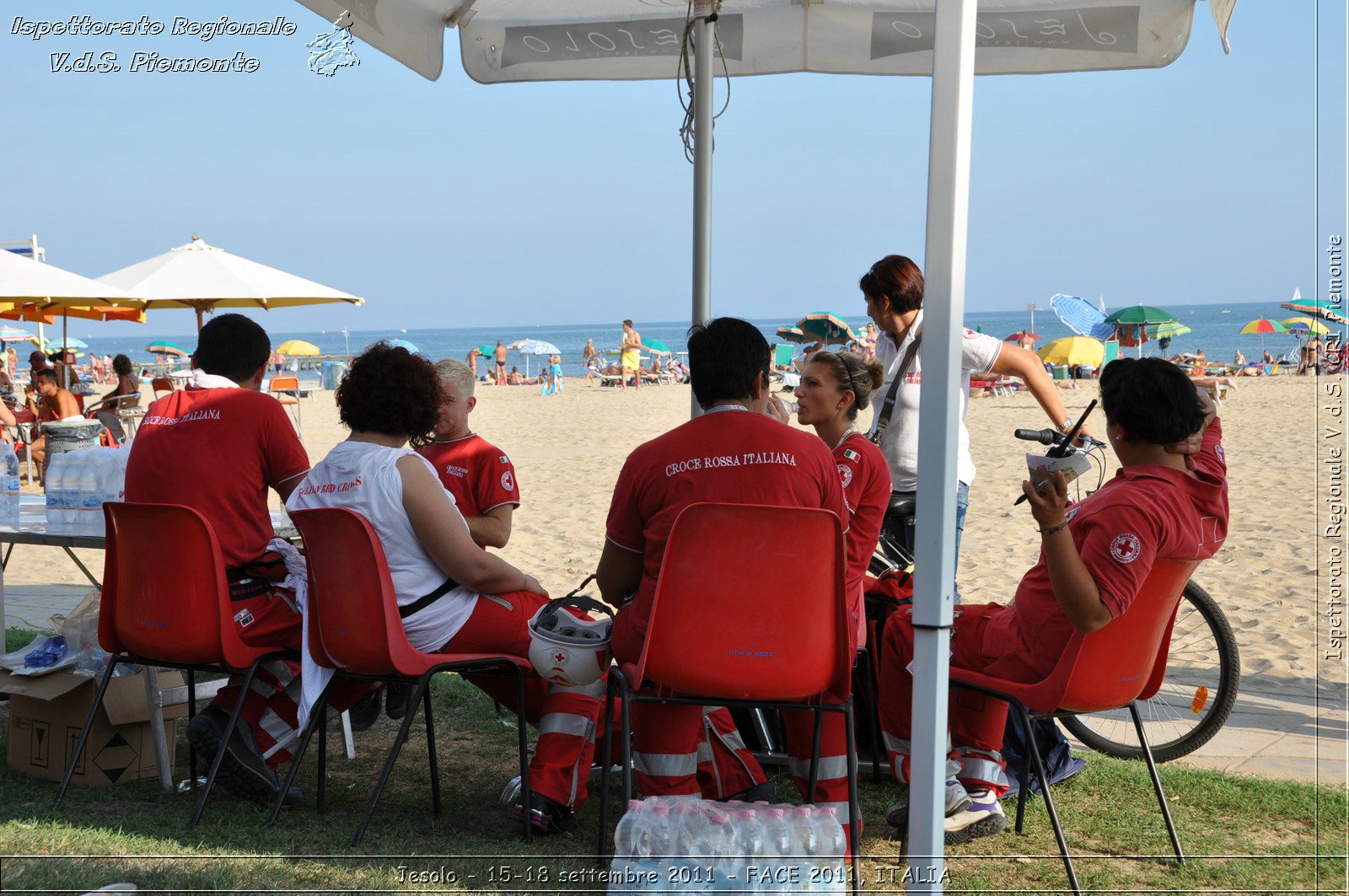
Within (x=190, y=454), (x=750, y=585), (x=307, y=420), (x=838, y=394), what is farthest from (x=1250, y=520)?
(x=307, y=420)

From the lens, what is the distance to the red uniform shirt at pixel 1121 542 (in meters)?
2.69

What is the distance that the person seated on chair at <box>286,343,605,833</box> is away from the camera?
10.3 feet

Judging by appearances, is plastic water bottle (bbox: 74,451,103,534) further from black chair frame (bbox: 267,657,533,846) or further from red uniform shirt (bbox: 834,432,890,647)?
red uniform shirt (bbox: 834,432,890,647)

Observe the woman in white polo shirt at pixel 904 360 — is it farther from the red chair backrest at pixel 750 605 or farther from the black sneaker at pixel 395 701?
the black sneaker at pixel 395 701

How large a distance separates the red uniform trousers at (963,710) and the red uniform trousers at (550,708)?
0.87 meters

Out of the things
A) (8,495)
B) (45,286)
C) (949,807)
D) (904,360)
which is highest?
(45,286)

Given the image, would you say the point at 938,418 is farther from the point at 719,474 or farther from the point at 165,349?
the point at 165,349

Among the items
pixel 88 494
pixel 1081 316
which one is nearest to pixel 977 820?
pixel 88 494

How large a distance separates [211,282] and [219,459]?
193 inches

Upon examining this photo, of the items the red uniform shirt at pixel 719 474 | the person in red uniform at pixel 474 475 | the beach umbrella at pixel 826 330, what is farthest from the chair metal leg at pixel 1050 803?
the beach umbrella at pixel 826 330

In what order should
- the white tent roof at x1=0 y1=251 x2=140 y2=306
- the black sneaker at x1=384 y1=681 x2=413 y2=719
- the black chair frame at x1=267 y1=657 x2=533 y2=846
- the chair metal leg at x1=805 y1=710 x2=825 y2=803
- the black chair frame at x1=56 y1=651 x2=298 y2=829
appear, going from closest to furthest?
the chair metal leg at x1=805 y1=710 x2=825 y2=803
the black chair frame at x1=267 y1=657 x2=533 y2=846
the black chair frame at x1=56 y1=651 x2=298 y2=829
the black sneaker at x1=384 y1=681 x2=413 y2=719
the white tent roof at x1=0 y1=251 x2=140 y2=306

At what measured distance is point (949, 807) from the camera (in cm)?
312

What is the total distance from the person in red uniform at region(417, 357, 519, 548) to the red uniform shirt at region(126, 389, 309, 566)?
51cm

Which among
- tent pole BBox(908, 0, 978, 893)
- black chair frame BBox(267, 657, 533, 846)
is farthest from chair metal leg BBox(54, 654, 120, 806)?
tent pole BBox(908, 0, 978, 893)
